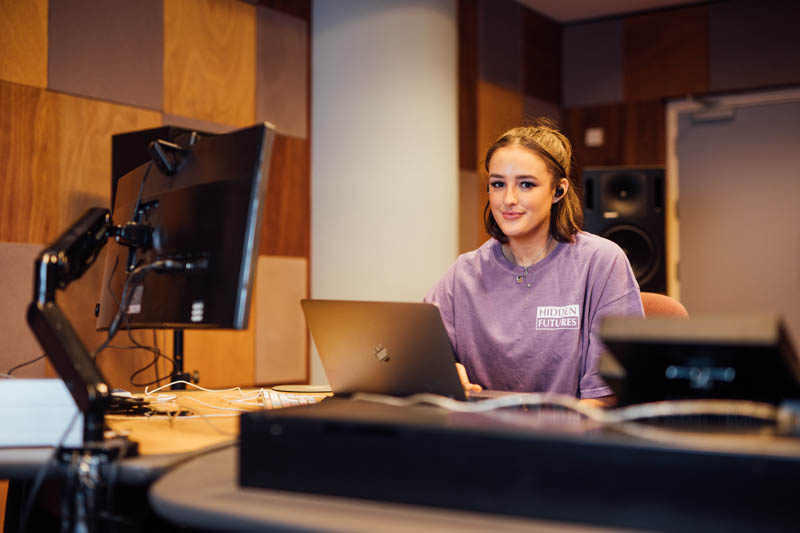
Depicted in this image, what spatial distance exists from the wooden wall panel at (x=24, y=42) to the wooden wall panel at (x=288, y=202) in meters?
1.05

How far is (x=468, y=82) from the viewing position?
447 cm

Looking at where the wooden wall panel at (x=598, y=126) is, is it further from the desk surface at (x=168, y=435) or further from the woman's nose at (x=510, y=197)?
the desk surface at (x=168, y=435)

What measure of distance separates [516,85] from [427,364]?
3.88m

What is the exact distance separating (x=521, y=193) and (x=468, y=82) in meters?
2.72

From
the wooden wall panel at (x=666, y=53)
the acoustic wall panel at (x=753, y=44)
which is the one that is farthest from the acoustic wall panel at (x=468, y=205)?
the acoustic wall panel at (x=753, y=44)

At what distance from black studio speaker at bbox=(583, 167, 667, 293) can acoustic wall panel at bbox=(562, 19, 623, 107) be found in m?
1.26

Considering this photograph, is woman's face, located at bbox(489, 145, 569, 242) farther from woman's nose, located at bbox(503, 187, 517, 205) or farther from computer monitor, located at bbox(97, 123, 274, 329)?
computer monitor, located at bbox(97, 123, 274, 329)

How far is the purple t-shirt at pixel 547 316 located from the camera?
175 cm

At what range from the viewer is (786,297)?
445 cm

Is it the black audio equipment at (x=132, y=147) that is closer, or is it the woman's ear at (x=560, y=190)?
the woman's ear at (x=560, y=190)

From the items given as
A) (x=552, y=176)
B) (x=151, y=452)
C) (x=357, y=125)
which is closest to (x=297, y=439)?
(x=151, y=452)

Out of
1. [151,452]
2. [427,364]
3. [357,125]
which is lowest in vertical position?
[151,452]

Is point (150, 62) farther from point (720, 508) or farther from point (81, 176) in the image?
point (720, 508)

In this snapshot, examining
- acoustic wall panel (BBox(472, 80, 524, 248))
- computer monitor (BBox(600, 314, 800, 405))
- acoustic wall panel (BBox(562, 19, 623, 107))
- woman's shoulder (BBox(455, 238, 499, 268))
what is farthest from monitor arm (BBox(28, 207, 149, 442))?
acoustic wall panel (BBox(562, 19, 623, 107))
